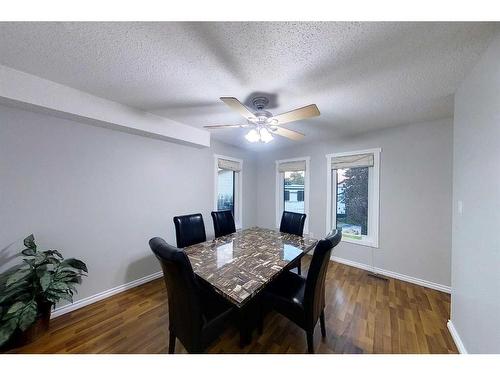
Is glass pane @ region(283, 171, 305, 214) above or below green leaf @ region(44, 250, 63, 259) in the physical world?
above

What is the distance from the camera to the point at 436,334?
5.27ft

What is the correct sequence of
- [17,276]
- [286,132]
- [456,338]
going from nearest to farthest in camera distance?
[17,276], [456,338], [286,132]

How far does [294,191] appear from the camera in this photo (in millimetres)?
3980

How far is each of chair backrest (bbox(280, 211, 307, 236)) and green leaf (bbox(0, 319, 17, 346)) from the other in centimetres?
267

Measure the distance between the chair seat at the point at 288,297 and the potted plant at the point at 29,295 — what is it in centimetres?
174

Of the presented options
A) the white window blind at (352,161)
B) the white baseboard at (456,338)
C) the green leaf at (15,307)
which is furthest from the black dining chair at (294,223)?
the green leaf at (15,307)

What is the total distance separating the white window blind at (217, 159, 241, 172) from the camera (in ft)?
11.7

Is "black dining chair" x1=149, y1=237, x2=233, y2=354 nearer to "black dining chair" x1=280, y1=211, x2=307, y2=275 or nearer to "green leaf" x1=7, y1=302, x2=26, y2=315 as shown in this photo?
"green leaf" x1=7, y1=302, x2=26, y2=315

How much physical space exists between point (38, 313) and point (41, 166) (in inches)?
51.3

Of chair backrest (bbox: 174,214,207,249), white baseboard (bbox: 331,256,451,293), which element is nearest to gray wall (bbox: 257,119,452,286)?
white baseboard (bbox: 331,256,451,293)

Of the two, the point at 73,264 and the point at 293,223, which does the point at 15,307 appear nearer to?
the point at 73,264

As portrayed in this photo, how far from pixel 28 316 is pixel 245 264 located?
1631 millimetres

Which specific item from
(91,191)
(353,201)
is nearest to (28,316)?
(91,191)
